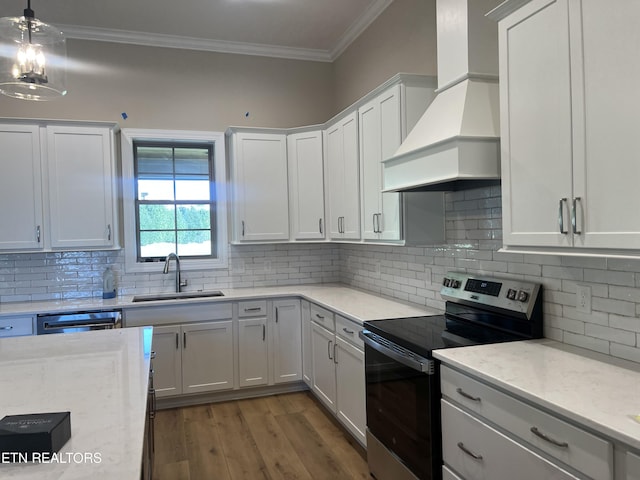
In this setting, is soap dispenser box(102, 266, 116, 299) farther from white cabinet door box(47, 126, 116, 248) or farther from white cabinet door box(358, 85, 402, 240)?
white cabinet door box(358, 85, 402, 240)

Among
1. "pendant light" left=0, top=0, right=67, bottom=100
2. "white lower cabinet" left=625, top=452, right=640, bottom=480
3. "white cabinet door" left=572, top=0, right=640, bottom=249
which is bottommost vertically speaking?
"white lower cabinet" left=625, top=452, right=640, bottom=480

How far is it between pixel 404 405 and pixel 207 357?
214 cm

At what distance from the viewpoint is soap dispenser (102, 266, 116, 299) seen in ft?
13.2

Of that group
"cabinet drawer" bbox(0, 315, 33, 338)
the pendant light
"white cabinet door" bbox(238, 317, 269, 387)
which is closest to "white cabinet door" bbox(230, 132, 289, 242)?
"white cabinet door" bbox(238, 317, 269, 387)

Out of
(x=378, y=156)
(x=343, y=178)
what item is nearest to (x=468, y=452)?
(x=378, y=156)

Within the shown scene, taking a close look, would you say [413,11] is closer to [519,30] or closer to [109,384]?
[519,30]

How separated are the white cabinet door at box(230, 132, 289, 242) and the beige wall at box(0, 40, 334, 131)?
43 cm

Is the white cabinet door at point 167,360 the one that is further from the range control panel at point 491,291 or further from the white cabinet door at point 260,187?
the range control panel at point 491,291

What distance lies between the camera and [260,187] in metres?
4.29

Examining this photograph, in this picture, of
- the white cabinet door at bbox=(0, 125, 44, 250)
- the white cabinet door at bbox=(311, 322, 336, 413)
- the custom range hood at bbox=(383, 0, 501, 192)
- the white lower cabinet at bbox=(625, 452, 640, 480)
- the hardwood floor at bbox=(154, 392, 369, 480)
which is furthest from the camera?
the white cabinet door at bbox=(0, 125, 44, 250)

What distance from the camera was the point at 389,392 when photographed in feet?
7.82

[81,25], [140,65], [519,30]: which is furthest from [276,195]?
[519,30]

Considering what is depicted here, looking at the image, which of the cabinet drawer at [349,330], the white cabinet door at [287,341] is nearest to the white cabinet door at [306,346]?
the white cabinet door at [287,341]

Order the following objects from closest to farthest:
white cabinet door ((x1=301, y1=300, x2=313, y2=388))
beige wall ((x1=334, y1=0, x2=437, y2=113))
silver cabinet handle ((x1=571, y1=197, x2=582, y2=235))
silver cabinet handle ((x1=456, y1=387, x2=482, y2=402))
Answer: silver cabinet handle ((x1=571, y1=197, x2=582, y2=235)), silver cabinet handle ((x1=456, y1=387, x2=482, y2=402)), beige wall ((x1=334, y1=0, x2=437, y2=113)), white cabinet door ((x1=301, y1=300, x2=313, y2=388))
